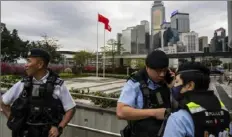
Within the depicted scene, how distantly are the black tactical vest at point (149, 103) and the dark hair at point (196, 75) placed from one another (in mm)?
338

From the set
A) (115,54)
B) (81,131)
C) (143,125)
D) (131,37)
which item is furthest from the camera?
(131,37)

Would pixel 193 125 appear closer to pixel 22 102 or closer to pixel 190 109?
pixel 190 109

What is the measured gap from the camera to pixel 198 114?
1351mm

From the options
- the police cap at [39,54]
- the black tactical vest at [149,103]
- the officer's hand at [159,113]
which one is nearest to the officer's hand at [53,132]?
the police cap at [39,54]

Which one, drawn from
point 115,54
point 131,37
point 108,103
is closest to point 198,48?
point 131,37

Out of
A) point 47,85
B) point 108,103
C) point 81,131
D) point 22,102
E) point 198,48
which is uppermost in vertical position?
point 198,48

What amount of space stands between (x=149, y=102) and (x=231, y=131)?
559mm

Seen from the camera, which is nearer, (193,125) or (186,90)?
(193,125)

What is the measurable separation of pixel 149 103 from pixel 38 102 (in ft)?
3.64

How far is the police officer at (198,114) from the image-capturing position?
135 cm

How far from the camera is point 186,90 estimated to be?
4.90 ft

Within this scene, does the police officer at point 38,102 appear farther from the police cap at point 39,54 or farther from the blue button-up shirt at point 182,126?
the blue button-up shirt at point 182,126

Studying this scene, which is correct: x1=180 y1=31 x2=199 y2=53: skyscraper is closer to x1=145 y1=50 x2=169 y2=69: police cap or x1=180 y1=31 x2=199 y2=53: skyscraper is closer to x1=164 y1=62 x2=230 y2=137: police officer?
x1=145 y1=50 x2=169 y2=69: police cap

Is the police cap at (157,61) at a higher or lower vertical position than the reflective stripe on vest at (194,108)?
higher
